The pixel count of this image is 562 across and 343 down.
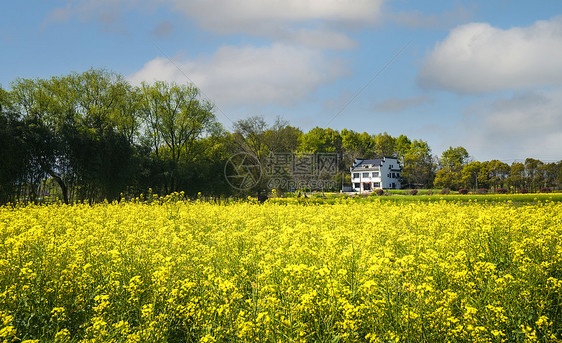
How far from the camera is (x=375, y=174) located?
76.9 m

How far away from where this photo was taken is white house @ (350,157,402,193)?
3019 inches

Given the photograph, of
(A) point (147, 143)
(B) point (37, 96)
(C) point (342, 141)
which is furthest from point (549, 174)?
(B) point (37, 96)

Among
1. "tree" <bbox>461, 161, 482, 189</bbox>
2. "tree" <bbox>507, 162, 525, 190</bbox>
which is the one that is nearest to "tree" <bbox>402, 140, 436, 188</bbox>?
"tree" <bbox>461, 161, 482, 189</bbox>

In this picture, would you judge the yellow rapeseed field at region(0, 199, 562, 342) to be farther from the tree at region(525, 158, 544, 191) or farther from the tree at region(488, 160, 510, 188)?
the tree at region(488, 160, 510, 188)

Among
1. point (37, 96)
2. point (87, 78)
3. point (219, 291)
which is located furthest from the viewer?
point (87, 78)

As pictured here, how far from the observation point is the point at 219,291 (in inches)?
176

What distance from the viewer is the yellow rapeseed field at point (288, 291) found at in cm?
372

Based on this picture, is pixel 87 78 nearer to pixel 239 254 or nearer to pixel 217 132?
pixel 217 132

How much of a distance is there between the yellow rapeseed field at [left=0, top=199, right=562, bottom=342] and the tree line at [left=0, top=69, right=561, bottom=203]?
1808 centimetres

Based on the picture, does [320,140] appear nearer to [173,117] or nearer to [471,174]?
[471,174]

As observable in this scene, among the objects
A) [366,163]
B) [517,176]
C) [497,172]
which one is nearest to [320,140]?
[366,163]

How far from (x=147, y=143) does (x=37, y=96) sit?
32.4ft

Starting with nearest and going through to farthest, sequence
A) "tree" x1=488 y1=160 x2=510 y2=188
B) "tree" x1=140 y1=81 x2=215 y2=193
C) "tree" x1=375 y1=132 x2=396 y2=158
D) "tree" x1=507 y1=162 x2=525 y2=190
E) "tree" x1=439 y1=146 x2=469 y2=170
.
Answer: "tree" x1=140 y1=81 x2=215 y2=193
"tree" x1=507 y1=162 x2=525 y2=190
"tree" x1=488 y1=160 x2=510 y2=188
"tree" x1=439 y1=146 x2=469 y2=170
"tree" x1=375 y1=132 x2=396 y2=158

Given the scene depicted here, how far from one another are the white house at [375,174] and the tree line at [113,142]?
101ft
